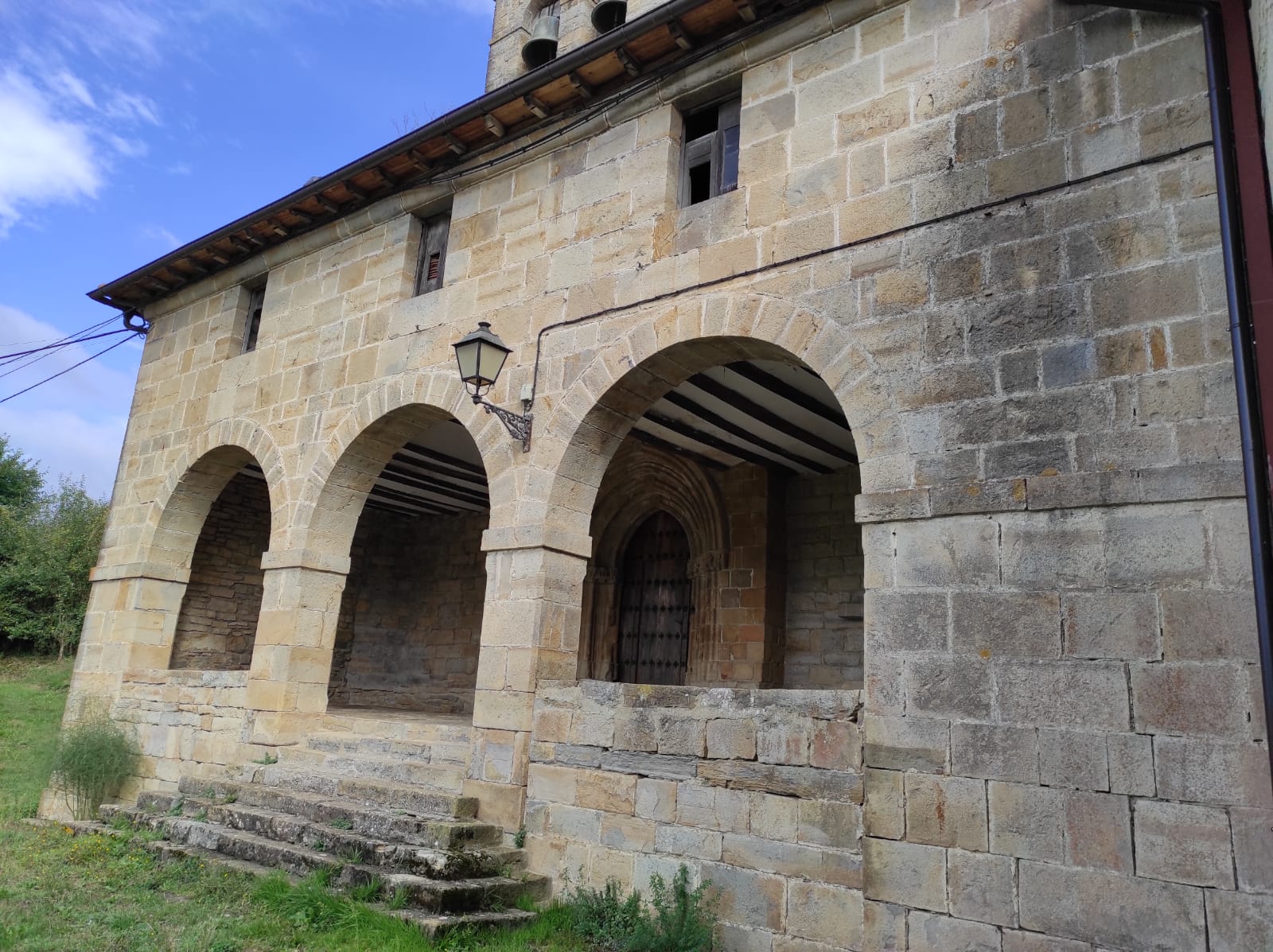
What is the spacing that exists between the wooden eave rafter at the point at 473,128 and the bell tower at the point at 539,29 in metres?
2.72

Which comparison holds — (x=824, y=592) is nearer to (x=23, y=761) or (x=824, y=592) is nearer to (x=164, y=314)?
(x=164, y=314)

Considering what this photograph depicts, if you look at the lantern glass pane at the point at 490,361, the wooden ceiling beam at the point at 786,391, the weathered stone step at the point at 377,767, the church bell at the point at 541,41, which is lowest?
the weathered stone step at the point at 377,767

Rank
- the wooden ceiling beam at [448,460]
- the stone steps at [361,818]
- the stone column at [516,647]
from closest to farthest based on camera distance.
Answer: the stone steps at [361,818], the stone column at [516,647], the wooden ceiling beam at [448,460]

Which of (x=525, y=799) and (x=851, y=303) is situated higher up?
(x=851, y=303)

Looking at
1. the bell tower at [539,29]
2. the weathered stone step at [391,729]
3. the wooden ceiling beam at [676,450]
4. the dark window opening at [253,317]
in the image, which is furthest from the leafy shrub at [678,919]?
the bell tower at [539,29]

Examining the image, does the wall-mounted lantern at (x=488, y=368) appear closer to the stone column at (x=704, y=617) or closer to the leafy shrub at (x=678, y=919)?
the leafy shrub at (x=678, y=919)

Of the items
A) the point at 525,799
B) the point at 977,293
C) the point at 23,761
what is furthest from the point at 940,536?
the point at 23,761

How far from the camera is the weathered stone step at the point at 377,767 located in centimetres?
579

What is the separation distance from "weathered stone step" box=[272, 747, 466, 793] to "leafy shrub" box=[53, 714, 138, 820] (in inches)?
74.7

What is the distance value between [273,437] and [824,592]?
4.75m

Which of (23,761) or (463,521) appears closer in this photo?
(23,761)

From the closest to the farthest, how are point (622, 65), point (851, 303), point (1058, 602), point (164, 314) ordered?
point (1058, 602) → point (851, 303) → point (622, 65) → point (164, 314)

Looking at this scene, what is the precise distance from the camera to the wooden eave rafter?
222 inches

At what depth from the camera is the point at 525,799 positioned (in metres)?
5.26
